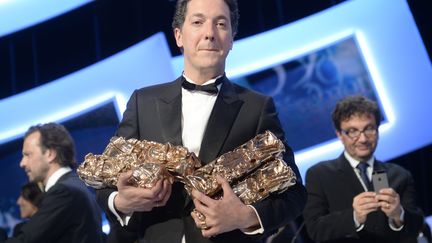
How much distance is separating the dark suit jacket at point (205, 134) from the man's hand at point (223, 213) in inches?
2.0

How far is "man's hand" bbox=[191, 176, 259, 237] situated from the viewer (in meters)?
1.63

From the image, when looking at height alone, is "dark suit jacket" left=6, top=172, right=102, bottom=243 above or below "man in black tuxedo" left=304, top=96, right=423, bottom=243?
above

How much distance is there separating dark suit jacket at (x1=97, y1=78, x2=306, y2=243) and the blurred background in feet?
7.24

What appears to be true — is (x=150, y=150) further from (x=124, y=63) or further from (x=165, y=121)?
(x=124, y=63)

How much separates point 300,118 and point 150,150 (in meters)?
2.76

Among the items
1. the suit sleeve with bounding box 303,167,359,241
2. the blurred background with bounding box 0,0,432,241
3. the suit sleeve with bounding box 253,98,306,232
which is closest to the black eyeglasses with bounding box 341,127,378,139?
the suit sleeve with bounding box 303,167,359,241

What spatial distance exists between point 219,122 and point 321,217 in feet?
4.44

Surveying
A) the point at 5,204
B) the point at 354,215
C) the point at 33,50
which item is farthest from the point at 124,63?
the point at 354,215

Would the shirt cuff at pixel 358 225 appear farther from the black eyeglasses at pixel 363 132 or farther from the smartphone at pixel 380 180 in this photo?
the black eyeglasses at pixel 363 132

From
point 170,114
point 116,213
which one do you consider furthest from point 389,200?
point 116,213

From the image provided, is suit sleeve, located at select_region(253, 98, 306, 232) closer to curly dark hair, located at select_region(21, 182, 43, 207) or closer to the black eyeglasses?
the black eyeglasses

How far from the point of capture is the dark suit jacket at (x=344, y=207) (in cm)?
292

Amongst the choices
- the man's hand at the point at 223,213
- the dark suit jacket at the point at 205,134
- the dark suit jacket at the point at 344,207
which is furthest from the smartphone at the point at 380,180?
the man's hand at the point at 223,213

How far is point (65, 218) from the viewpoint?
3320 mm
